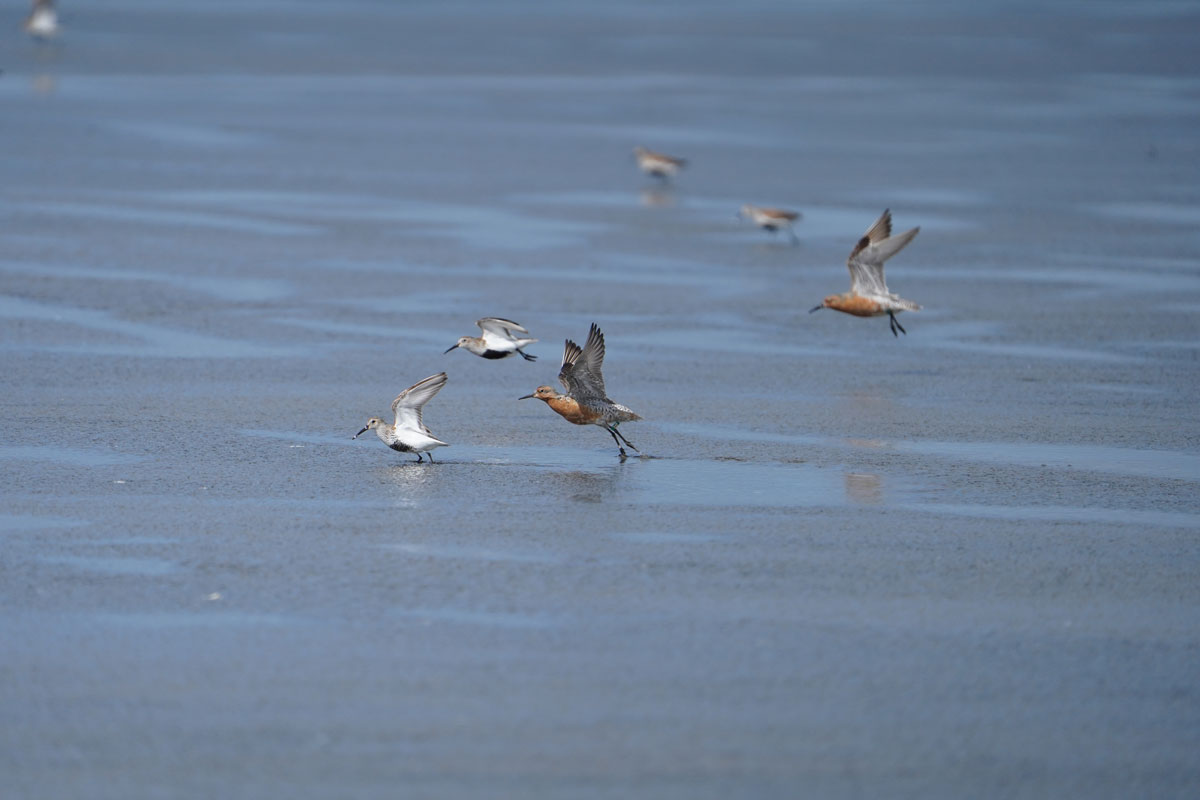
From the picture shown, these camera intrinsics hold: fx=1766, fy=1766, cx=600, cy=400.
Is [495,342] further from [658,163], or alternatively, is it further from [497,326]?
[658,163]

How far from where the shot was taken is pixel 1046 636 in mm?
7504

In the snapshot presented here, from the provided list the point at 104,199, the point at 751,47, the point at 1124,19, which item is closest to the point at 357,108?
the point at 104,199

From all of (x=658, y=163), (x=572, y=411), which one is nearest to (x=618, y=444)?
(x=572, y=411)

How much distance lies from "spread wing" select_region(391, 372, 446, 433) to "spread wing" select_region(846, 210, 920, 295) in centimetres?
466

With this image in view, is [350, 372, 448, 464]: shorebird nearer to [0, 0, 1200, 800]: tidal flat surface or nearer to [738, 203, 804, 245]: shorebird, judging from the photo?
[0, 0, 1200, 800]: tidal flat surface

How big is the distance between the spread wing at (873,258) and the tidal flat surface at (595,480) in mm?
536

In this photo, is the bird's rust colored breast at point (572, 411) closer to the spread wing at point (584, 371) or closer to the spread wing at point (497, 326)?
the spread wing at point (584, 371)

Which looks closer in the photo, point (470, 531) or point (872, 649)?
point (872, 649)

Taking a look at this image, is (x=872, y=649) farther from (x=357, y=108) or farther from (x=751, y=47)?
(x=751, y=47)

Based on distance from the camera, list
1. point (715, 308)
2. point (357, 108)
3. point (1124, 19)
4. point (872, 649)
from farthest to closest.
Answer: point (1124, 19) → point (357, 108) → point (715, 308) → point (872, 649)

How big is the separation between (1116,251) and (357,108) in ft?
51.3

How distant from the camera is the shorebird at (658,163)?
2275cm

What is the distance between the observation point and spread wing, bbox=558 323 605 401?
1078 cm

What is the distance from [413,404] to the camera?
10555 mm
